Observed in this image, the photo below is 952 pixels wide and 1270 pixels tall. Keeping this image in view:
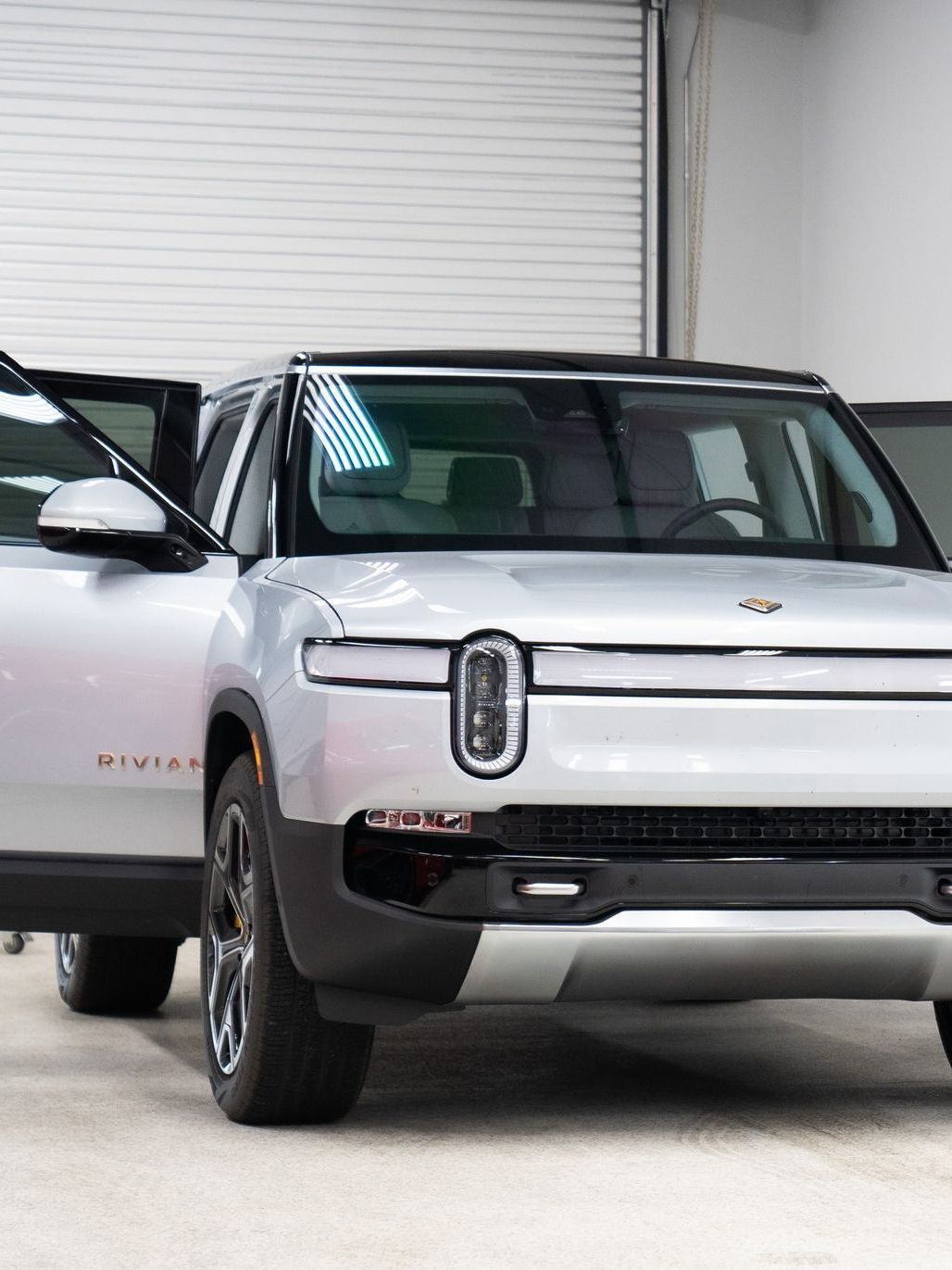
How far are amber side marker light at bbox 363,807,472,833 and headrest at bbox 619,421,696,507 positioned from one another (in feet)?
4.40

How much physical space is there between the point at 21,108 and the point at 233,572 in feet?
28.7

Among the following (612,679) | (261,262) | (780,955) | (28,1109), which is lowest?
(28,1109)

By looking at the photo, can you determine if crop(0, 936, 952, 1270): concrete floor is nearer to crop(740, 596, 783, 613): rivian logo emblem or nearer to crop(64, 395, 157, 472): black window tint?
crop(740, 596, 783, 613): rivian logo emblem

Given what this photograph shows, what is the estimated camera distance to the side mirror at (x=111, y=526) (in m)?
4.64

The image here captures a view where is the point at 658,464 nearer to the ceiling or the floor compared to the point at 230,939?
nearer to the ceiling

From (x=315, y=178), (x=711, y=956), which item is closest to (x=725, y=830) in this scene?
(x=711, y=956)

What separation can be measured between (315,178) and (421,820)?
965 cm

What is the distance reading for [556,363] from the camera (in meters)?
5.45

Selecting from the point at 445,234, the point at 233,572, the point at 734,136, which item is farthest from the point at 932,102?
the point at 233,572

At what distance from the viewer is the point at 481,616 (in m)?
4.00

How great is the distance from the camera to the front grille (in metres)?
4.03

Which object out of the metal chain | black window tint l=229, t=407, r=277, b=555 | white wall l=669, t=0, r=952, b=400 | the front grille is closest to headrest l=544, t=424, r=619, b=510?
black window tint l=229, t=407, r=277, b=555

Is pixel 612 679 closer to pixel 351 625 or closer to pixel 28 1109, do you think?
pixel 351 625

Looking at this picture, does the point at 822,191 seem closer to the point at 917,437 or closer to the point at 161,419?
the point at 917,437
